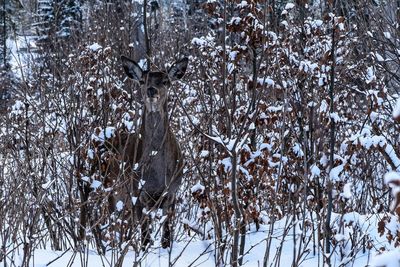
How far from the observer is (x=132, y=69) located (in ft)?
23.7

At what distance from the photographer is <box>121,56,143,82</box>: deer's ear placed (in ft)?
23.3

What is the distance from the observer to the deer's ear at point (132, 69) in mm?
7105

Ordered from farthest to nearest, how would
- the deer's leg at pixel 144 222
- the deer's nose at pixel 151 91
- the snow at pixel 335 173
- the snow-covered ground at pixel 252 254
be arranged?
the deer's nose at pixel 151 91, the snow at pixel 335 173, the snow-covered ground at pixel 252 254, the deer's leg at pixel 144 222

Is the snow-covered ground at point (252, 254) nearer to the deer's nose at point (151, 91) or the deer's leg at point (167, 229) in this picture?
the deer's leg at point (167, 229)

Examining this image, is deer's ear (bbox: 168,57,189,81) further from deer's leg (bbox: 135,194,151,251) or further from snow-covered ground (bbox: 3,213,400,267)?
snow-covered ground (bbox: 3,213,400,267)

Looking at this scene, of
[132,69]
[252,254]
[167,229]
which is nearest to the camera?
[252,254]

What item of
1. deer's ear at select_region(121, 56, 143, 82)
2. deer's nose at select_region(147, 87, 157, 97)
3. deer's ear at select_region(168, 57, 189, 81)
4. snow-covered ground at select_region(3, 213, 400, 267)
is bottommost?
snow-covered ground at select_region(3, 213, 400, 267)


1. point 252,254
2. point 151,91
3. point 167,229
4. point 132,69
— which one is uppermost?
point 132,69

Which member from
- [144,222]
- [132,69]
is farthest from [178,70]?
[144,222]

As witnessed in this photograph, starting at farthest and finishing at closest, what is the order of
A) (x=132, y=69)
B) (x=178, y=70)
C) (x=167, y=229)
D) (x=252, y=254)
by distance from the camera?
(x=132, y=69)
(x=178, y=70)
(x=167, y=229)
(x=252, y=254)

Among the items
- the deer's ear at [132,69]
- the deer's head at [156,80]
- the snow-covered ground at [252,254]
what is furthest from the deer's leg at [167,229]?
the deer's ear at [132,69]

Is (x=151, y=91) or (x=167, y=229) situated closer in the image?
(x=167, y=229)

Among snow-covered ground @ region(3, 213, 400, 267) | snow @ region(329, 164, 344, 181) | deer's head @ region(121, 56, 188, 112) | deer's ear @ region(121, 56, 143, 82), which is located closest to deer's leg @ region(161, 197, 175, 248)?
snow-covered ground @ region(3, 213, 400, 267)

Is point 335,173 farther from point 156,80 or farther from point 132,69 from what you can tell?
point 132,69
